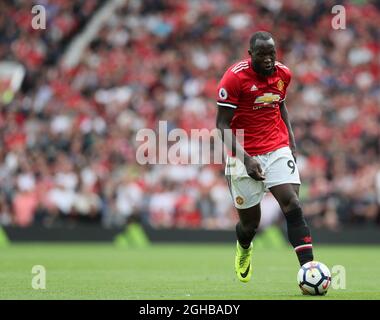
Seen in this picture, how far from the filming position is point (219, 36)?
2653 cm

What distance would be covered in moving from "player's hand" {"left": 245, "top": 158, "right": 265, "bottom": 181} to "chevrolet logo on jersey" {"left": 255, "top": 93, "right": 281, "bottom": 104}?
0.71 metres

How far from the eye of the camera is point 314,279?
945cm

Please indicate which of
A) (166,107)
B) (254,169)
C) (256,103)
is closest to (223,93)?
(256,103)

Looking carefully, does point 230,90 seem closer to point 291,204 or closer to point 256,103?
point 256,103

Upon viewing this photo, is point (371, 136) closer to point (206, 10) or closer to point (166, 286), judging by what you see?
point (206, 10)

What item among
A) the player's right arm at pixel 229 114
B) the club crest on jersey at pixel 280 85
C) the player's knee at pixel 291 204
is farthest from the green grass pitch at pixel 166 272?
the club crest on jersey at pixel 280 85

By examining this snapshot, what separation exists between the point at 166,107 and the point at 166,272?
1140 centimetres

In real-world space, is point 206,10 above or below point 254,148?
above

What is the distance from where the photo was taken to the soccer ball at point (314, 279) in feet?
31.0

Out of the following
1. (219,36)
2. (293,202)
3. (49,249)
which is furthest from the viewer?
(219,36)

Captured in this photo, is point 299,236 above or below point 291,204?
below

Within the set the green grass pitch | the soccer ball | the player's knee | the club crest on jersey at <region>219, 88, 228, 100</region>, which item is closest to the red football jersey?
the club crest on jersey at <region>219, 88, 228, 100</region>
